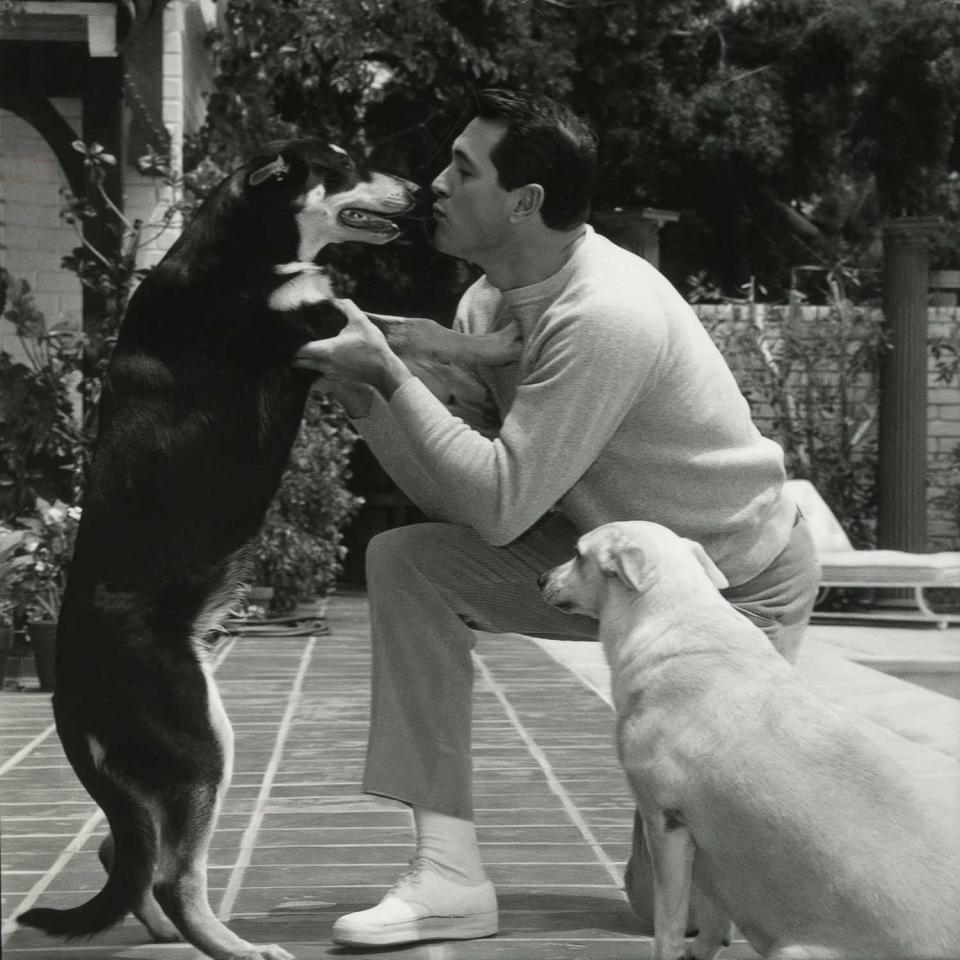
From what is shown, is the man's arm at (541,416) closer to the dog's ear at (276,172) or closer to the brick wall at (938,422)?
the dog's ear at (276,172)

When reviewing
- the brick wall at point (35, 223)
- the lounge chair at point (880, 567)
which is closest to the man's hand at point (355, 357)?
the brick wall at point (35, 223)

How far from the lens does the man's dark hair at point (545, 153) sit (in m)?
3.13

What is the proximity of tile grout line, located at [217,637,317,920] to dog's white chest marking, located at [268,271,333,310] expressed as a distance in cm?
128

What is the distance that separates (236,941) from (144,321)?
44.2 inches

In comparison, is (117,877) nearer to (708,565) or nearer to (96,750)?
(96,750)

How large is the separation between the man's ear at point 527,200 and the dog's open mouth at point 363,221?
280mm

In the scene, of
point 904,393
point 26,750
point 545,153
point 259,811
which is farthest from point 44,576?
point 904,393

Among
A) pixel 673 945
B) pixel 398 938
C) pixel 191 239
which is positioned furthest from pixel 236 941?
pixel 191 239

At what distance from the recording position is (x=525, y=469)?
2963 millimetres

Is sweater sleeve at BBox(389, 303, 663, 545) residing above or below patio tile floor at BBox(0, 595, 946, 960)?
above

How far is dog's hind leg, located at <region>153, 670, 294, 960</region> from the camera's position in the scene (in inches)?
105

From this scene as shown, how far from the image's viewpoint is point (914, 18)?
38.8 feet

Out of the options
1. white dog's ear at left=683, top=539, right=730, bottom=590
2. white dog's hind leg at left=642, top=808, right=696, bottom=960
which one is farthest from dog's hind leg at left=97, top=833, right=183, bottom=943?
white dog's ear at left=683, top=539, right=730, bottom=590

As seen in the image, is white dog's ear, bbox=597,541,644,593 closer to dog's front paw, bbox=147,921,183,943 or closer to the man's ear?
the man's ear
